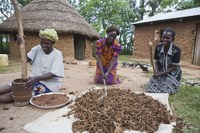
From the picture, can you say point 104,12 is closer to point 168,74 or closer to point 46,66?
point 168,74

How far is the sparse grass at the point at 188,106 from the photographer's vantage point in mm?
2482

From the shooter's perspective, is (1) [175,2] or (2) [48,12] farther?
(1) [175,2]

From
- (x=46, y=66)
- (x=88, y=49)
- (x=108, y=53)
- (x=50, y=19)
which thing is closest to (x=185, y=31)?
(x=88, y=49)

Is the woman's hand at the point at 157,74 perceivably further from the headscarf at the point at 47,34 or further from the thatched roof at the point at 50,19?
the thatched roof at the point at 50,19

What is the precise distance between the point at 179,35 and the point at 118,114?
424 inches

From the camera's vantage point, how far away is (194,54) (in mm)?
10875

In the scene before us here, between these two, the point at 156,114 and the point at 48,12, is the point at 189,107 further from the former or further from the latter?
the point at 48,12

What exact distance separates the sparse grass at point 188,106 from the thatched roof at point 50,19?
8373 millimetres

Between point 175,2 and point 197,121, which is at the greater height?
point 175,2

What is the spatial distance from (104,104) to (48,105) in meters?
0.86

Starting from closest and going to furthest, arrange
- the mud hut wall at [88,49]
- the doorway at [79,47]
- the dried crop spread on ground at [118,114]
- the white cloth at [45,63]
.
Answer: the dried crop spread on ground at [118,114] < the white cloth at [45,63] < the doorway at [79,47] < the mud hut wall at [88,49]

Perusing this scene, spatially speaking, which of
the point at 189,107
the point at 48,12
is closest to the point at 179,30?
the point at 48,12

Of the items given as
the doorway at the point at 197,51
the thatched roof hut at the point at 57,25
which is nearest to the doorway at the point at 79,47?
the thatched roof hut at the point at 57,25

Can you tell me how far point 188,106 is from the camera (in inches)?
127
